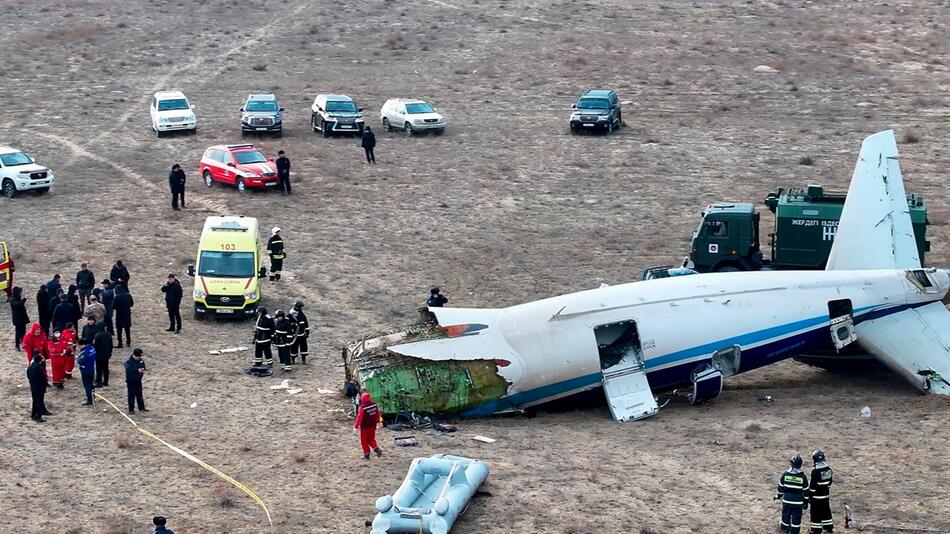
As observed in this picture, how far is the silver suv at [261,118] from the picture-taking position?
54.7 metres

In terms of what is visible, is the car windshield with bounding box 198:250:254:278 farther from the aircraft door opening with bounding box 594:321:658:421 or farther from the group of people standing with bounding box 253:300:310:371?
the aircraft door opening with bounding box 594:321:658:421

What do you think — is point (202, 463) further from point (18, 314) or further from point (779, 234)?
point (779, 234)

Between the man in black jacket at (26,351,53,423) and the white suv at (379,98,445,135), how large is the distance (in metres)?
29.1

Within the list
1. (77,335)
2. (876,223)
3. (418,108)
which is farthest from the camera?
(418,108)

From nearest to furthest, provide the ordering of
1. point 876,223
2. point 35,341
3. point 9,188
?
1. point 35,341
2. point 876,223
3. point 9,188

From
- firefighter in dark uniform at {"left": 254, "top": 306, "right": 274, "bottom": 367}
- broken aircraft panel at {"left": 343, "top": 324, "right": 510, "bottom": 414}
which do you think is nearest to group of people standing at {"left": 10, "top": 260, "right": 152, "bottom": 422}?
firefighter in dark uniform at {"left": 254, "top": 306, "right": 274, "bottom": 367}

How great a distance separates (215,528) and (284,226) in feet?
73.2

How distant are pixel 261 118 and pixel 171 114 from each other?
3975 millimetres

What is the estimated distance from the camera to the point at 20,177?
151 ft

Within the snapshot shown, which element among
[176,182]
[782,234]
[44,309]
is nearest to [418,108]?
[176,182]

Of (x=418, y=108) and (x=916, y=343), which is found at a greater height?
(x=418, y=108)

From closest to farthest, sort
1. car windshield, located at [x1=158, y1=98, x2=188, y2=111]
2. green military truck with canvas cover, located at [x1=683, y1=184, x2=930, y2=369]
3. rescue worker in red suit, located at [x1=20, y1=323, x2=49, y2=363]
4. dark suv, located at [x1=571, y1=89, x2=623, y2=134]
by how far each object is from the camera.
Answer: rescue worker in red suit, located at [x1=20, y1=323, x2=49, y2=363] → green military truck with canvas cover, located at [x1=683, y1=184, x2=930, y2=369] → dark suv, located at [x1=571, y1=89, x2=623, y2=134] → car windshield, located at [x1=158, y1=98, x2=188, y2=111]

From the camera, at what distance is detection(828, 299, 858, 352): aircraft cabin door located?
28906mm

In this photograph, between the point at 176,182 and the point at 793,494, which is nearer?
the point at 793,494
